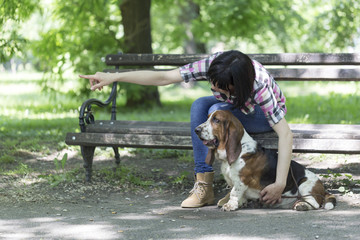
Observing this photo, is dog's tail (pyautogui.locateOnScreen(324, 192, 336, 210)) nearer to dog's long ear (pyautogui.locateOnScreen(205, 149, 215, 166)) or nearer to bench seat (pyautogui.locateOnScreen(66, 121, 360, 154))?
bench seat (pyautogui.locateOnScreen(66, 121, 360, 154))

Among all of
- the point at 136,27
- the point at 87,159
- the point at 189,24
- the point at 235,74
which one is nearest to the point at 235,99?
the point at 235,74

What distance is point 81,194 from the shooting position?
5.02 metres

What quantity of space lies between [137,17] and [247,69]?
24.1ft

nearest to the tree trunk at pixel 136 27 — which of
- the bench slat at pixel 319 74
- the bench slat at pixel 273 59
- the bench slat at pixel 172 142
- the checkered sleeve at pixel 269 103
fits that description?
the bench slat at pixel 273 59

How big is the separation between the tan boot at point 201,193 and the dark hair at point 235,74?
0.89m

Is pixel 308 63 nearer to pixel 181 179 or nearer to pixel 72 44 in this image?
pixel 181 179

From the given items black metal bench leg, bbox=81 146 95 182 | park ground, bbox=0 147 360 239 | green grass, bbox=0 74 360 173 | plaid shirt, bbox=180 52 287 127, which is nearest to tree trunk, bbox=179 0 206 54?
green grass, bbox=0 74 360 173

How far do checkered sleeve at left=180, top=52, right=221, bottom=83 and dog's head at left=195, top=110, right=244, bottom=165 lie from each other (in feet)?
1.41

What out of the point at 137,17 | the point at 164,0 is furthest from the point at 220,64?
the point at 164,0

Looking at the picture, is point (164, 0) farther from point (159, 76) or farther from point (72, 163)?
point (159, 76)

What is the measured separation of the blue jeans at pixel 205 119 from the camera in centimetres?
447

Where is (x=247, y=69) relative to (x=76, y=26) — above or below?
below

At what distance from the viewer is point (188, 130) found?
16.0ft

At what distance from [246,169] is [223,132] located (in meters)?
0.36
